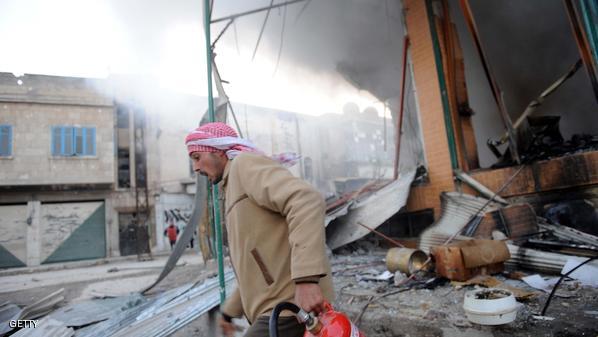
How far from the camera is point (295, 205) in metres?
1.19

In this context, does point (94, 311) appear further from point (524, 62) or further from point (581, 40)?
point (524, 62)

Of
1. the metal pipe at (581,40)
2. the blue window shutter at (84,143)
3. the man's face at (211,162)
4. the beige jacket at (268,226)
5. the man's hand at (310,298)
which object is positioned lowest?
the man's hand at (310,298)

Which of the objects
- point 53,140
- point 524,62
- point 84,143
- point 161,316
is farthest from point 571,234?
point 53,140

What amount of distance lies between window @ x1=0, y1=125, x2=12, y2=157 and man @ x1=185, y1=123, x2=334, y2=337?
21258mm

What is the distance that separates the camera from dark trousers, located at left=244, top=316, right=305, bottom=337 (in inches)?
50.1

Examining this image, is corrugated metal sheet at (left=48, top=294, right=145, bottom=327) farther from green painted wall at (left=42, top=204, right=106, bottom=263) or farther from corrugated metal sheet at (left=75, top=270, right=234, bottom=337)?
green painted wall at (left=42, top=204, right=106, bottom=263)

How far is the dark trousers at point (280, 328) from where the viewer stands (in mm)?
1273

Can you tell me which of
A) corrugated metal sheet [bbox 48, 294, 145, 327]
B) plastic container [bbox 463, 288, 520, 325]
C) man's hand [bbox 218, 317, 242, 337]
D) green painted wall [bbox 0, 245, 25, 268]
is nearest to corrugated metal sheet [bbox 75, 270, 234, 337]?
corrugated metal sheet [bbox 48, 294, 145, 327]

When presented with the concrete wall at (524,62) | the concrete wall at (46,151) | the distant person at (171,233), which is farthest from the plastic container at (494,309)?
the concrete wall at (46,151)

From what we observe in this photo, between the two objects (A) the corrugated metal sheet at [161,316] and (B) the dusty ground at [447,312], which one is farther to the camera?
(A) the corrugated metal sheet at [161,316]

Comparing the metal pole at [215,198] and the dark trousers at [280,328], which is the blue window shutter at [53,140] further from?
the dark trousers at [280,328]

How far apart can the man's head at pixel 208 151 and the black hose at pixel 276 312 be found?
28.7 inches

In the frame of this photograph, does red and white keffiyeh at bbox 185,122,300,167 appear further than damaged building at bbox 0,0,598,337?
No

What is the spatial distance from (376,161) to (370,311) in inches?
1095
